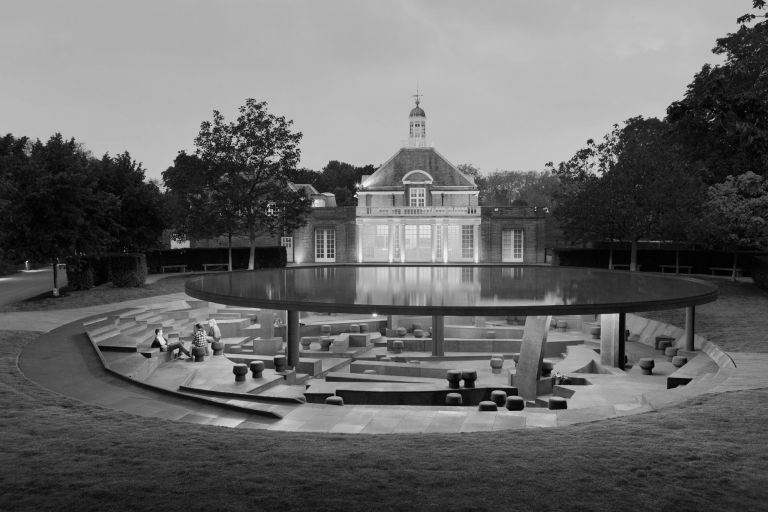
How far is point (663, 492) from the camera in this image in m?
6.97

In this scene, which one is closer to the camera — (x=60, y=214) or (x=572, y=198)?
(x=60, y=214)

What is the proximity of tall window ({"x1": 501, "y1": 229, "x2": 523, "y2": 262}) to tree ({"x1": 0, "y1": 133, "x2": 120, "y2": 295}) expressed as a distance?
39819 millimetres

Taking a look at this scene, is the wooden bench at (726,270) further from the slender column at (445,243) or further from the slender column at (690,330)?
the slender column at (445,243)

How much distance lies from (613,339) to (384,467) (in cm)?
1519

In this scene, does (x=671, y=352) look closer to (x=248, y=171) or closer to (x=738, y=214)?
(x=738, y=214)

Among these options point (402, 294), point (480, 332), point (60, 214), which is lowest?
point (480, 332)

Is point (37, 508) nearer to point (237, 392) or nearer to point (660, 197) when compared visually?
point (237, 392)

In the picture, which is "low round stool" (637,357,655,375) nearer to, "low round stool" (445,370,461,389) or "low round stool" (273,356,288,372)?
"low round stool" (445,370,461,389)

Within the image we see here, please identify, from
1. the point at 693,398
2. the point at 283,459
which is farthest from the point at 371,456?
the point at 693,398

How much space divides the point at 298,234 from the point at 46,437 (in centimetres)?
5403

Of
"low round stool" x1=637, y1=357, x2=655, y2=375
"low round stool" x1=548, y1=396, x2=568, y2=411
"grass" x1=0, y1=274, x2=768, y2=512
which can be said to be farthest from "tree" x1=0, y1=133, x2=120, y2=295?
"low round stool" x1=637, y1=357, x2=655, y2=375

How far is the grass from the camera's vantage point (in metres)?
6.64

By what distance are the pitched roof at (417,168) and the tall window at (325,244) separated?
648 centimetres

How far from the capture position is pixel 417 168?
66.2 meters
